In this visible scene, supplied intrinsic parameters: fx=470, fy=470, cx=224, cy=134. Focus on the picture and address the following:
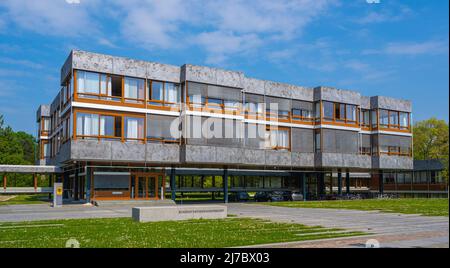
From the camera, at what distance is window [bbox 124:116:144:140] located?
38.1m

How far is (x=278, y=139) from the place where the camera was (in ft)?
155

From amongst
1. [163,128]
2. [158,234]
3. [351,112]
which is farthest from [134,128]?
[351,112]

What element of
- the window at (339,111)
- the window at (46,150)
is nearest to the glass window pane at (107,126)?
the window at (339,111)

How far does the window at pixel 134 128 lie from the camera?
125 feet

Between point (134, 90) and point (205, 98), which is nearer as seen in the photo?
point (134, 90)

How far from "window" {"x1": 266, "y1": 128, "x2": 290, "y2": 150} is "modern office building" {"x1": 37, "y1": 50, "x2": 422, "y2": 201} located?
102mm

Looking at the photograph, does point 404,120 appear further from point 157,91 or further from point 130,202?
point 130,202

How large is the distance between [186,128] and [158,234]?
78.7 ft

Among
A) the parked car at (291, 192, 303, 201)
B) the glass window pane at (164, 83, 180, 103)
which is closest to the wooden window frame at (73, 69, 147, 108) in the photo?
the glass window pane at (164, 83, 180, 103)

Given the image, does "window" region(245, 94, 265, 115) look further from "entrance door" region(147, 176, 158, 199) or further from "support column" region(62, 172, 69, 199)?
"support column" region(62, 172, 69, 199)

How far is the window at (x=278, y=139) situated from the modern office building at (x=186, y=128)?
10 centimetres

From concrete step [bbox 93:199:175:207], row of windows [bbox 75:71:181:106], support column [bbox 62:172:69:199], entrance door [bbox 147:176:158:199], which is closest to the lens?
row of windows [bbox 75:71:181:106]

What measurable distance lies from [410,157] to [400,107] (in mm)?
6169
